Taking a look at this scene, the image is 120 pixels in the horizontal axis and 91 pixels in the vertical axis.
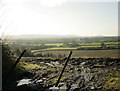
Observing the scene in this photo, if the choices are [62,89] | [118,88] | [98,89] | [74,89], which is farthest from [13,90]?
[118,88]

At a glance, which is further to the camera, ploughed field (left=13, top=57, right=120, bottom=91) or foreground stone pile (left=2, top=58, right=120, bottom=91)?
ploughed field (left=13, top=57, right=120, bottom=91)

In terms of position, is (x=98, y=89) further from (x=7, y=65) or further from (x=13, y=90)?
(x=7, y=65)

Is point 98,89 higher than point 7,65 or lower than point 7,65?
lower

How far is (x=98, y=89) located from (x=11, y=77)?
8.01 meters

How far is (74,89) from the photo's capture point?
12102mm

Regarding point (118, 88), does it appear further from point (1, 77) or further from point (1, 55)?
point (1, 55)

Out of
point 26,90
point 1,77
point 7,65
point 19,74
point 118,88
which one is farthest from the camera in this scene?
point 19,74

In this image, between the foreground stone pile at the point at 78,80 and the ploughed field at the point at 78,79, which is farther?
Result: the ploughed field at the point at 78,79

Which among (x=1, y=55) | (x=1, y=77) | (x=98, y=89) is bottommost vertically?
(x=98, y=89)

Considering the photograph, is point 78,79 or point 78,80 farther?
point 78,79

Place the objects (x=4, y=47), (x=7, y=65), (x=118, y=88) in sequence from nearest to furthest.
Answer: (x=118, y=88)
(x=7, y=65)
(x=4, y=47)

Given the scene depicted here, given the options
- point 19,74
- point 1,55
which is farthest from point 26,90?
point 19,74

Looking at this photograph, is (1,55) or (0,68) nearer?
(0,68)

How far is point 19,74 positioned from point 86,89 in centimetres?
793
